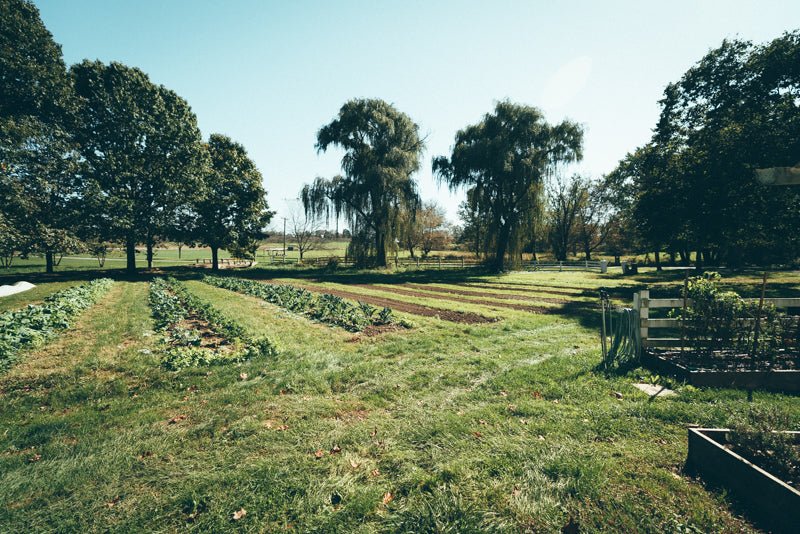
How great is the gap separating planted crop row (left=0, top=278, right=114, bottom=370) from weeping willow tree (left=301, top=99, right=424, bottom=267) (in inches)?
818

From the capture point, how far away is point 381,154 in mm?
30875

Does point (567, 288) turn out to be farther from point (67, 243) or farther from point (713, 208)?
point (67, 243)

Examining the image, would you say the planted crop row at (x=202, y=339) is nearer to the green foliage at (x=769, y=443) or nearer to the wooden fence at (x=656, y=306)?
the green foliage at (x=769, y=443)

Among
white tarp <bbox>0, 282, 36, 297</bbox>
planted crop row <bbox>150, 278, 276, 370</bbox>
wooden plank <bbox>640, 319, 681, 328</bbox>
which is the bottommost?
planted crop row <bbox>150, 278, 276, 370</bbox>

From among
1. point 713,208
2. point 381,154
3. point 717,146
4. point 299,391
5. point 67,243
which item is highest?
point 381,154

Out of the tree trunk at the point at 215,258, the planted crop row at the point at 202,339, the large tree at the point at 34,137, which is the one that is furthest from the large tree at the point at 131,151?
the planted crop row at the point at 202,339

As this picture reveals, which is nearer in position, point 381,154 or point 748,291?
point 748,291

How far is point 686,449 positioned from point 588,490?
5.08ft

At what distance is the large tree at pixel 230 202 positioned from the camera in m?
31.2

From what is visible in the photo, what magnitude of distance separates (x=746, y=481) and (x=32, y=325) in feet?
43.8

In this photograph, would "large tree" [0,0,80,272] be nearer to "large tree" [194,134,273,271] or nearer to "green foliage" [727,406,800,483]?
"large tree" [194,134,273,271]

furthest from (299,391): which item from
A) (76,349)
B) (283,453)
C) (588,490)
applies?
(76,349)

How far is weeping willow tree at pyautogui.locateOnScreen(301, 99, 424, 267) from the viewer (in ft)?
97.7

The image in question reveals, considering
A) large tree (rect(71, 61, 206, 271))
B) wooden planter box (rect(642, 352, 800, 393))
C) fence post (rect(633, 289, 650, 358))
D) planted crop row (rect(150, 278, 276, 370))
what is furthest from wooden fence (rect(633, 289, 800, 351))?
large tree (rect(71, 61, 206, 271))
